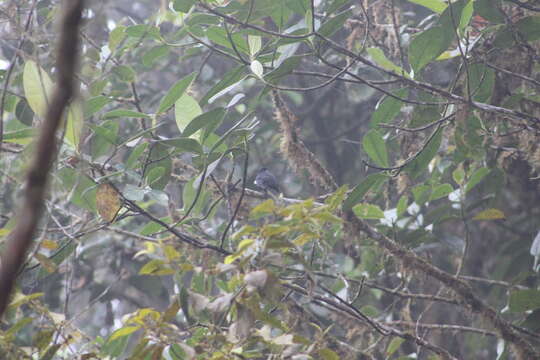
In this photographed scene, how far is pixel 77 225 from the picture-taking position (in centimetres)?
202

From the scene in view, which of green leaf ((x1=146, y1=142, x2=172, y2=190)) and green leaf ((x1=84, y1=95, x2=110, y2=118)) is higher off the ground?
green leaf ((x1=84, y1=95, x2=110, y2=118))

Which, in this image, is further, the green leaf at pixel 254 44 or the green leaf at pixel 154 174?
the green leaf at pixel 254 44

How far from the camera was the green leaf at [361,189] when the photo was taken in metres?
1.58

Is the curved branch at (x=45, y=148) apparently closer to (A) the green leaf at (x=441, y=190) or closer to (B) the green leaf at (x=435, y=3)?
(B) the green leaf at (x=435, y=3)

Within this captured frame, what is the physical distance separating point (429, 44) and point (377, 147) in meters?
0.30

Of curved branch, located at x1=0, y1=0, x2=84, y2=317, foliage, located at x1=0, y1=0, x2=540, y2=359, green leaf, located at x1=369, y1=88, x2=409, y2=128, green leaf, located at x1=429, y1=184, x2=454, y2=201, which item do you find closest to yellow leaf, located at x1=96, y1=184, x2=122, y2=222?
foliage, located at x1=0, y1=0, x2=540, y2=359

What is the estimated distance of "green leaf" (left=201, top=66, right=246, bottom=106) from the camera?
5.12 ft

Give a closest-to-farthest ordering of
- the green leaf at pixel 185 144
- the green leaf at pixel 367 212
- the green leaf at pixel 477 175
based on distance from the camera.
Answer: the green leaf at pixel 185 144
the green leaf at pixel 367 212
the green leaf at pixel 477 175

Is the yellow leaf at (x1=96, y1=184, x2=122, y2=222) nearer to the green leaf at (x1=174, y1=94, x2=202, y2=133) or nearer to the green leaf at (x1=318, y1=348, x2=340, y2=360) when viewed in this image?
the green leaf at (x1=174, y1=94, x2=202, y2=133)

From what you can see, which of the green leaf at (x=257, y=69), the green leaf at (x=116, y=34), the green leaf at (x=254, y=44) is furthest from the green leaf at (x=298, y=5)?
the green leaf at (x=116, y=34)

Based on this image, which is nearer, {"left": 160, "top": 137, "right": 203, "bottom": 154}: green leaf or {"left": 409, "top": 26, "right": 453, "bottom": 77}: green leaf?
{"left": 160, "top": 137, "right": 203, "bottom": 154}: green leaf

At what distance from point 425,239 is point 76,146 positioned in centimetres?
118

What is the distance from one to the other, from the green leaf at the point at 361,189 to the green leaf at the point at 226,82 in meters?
0.42

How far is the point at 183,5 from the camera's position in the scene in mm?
1539
